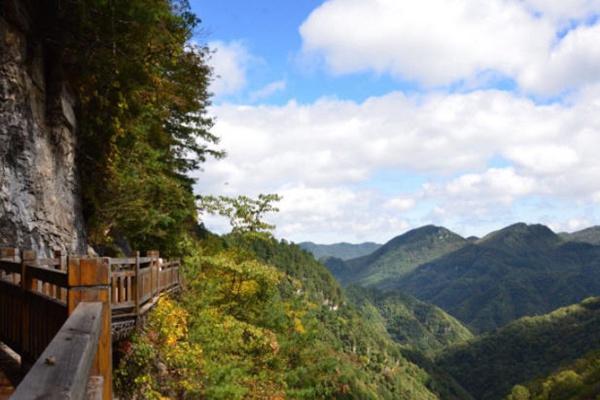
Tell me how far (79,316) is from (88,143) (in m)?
14.9

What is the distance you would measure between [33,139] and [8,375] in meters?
8.49

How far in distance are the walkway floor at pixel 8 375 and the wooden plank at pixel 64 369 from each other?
4035mm

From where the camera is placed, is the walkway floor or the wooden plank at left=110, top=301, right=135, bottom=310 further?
the wooden plank at left=110, top=301, right=135, bottom=310

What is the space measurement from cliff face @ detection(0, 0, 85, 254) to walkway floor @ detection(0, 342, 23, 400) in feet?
19.1

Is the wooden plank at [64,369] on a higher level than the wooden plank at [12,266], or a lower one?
lower

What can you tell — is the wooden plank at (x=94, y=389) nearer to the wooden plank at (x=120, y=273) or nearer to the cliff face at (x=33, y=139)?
the wooden plank at (x=120, y=273)

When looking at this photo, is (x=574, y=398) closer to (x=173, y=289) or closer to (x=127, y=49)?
(x=173, y=289)

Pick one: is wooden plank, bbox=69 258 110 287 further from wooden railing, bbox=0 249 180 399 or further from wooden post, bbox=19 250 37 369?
wooden post, bbox=19 250 37 369

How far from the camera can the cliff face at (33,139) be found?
11852mm

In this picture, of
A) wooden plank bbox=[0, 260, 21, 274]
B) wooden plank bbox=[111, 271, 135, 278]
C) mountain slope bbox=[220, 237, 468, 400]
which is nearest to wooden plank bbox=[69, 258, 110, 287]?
wooden plank bbox=[0, 260, 21, 274]

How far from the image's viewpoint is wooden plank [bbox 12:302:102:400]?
169cm

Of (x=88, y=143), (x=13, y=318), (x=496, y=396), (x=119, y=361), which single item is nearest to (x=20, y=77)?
(x=88, y=143)

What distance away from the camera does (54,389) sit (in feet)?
5.68

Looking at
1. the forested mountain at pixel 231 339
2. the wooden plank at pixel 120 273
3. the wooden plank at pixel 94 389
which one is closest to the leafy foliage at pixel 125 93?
the forested mountain at pixel 231 339
